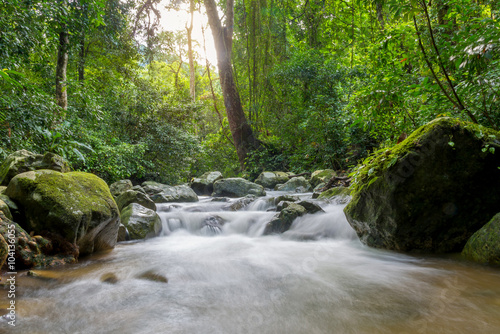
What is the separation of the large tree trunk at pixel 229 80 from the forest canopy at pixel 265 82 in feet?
1.52

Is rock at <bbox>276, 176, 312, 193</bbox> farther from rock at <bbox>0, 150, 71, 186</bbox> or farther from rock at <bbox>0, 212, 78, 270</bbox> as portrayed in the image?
rock at <bbox>0, 212, 78, 270</bbox>

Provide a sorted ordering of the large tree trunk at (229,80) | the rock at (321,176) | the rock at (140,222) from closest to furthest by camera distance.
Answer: the rock at (140,222)
the rock at (321,176)
the large tree trunk at (229,80)

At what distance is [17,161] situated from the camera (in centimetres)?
389

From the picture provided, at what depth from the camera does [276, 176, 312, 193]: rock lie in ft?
31.0

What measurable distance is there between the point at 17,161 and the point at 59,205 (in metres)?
1.66

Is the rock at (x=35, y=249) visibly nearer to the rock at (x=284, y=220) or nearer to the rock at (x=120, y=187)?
the rock at (x=284, y=220)

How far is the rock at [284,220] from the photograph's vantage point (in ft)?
16.4

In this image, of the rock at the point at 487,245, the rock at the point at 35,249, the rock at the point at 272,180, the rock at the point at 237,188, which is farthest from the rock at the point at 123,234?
the rock at the point at 272,180

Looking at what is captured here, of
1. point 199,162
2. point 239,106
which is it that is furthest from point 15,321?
point 199,162

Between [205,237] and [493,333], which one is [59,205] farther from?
[493,333]

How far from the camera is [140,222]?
4.82 metres

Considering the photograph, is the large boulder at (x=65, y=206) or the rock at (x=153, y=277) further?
the large boulder at (x=65, y=206)

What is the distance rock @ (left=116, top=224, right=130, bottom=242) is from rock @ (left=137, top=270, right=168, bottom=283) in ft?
5.95

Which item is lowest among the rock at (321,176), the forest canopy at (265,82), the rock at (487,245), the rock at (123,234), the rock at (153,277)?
the rock at (153,277)
